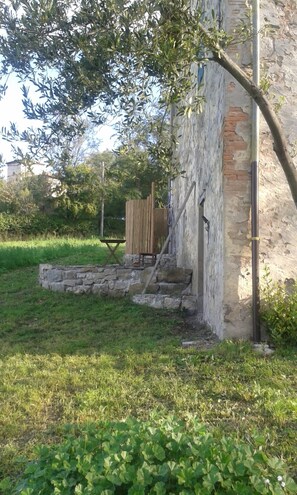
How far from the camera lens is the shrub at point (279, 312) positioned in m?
5.89

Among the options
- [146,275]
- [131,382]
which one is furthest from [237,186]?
[146,275]

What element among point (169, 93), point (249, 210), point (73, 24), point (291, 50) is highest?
point (291, 50)

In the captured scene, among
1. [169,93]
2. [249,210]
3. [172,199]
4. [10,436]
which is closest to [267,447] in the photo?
[10,436]

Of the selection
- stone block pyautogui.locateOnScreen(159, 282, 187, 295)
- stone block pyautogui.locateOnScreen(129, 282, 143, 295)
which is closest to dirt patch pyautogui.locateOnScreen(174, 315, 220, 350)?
stone block pyautogui.locateOnScreen(159, 282, 187, 295)

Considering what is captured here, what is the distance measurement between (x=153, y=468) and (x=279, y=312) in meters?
3.68

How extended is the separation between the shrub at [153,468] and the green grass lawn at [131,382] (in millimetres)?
440

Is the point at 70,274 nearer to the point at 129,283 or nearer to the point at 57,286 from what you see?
the point at 57,286

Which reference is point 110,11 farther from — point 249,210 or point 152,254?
point 152,254

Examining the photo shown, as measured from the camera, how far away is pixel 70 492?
258 centimetres

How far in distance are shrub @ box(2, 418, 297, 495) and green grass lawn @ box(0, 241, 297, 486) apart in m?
0.44

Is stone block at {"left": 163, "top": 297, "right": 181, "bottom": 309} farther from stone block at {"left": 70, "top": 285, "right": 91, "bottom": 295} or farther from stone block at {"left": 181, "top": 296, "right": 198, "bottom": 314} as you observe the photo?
stone block at {"left": 70, "top": 285, "right": 91, "bottom": 295}

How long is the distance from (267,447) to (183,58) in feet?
9.48

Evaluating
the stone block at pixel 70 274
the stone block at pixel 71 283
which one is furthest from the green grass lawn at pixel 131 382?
the stone block at pixel 70 274

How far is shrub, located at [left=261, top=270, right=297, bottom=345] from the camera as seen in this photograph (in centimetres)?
589
